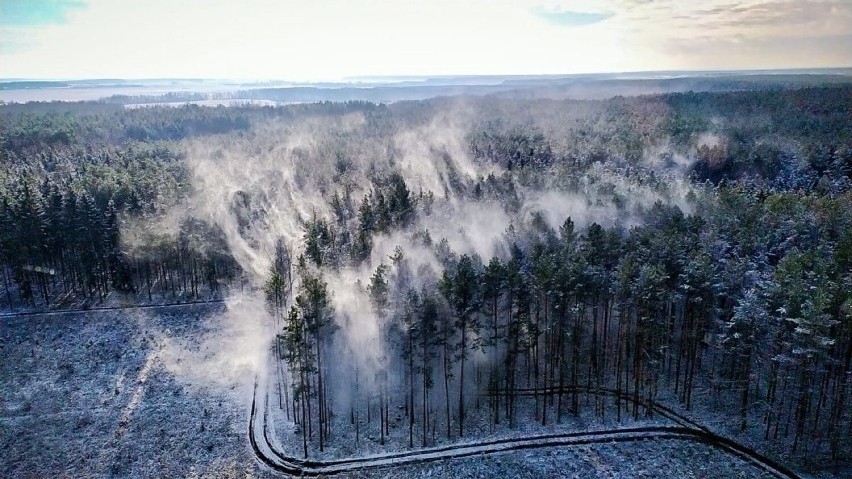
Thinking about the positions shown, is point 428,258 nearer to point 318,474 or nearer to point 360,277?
point 360,277

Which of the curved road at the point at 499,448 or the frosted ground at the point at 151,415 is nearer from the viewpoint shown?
the frosted ground at the point at 151,415

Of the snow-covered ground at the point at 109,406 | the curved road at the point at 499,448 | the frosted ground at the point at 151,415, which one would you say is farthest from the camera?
the snow-covered ground at the point at 109,406

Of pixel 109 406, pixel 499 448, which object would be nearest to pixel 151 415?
pixel 109 406

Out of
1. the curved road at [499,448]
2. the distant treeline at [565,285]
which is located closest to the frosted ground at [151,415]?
the curved road at [499,448]

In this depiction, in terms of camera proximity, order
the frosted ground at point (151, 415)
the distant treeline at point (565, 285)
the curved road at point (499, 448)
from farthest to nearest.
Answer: the distant treeline at point (565, 285)
the curved road at point (499, 448)
the frosted ground at point (151, 415)

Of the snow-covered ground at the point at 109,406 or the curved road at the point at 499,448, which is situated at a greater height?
the snow-covered ground at the point at 109,406

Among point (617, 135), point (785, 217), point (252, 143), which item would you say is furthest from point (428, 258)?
point (252, 143)

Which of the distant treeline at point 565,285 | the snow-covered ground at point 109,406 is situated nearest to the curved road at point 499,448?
the snow-covered ground at point 109,406

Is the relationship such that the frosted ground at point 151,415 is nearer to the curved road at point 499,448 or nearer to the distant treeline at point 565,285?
the curved road at point 499,448

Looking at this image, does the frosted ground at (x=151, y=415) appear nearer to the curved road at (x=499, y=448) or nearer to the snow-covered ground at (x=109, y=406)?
the snow-covered ground at (x=109, y=406)

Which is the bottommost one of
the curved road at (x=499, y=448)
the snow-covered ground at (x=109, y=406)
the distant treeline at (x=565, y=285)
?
the curved road at (x=499, y=448)
